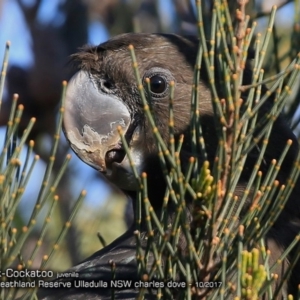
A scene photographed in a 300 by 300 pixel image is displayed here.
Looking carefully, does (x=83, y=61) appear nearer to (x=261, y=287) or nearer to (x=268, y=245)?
(x=268, y=245)

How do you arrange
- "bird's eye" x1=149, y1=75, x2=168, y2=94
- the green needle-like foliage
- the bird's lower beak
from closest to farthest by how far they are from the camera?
the green needle-like foliage
the bird's lower beak
"bird's eye" x1=149, y1=75, x2=168, y2=94

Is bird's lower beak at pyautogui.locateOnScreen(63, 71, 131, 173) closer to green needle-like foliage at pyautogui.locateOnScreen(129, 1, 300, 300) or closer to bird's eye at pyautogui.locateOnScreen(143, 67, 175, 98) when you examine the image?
bird's eye at pyautogui.locateOnScreen(143, 67, 175, 98)

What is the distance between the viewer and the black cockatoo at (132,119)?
10.8 feet

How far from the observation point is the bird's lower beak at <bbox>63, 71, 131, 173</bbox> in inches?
134

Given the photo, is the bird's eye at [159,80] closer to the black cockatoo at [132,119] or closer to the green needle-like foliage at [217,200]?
the black cockatoo at [132,119]

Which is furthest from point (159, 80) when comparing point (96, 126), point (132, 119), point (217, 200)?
point (217, 200)

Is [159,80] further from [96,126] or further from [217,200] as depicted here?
[217,200]

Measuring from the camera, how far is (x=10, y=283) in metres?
2.14

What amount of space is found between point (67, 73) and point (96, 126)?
3.89 ft

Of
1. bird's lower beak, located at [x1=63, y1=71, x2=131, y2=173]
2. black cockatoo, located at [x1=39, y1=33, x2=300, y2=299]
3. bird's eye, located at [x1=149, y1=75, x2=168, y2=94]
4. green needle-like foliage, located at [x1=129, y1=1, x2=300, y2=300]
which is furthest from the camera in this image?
bird's eye, located at [x1=149, y1=75, x2=168, y2=94]

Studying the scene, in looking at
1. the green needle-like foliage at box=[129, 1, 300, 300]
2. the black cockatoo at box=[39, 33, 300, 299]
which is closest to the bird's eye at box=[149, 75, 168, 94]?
the black cockatoo at box=[39, 33, 300, 299]

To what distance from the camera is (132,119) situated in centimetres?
345

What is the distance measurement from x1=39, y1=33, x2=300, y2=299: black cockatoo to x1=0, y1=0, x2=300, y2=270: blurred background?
986mm

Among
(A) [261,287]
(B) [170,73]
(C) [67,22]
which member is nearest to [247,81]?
(B) [170,73]
